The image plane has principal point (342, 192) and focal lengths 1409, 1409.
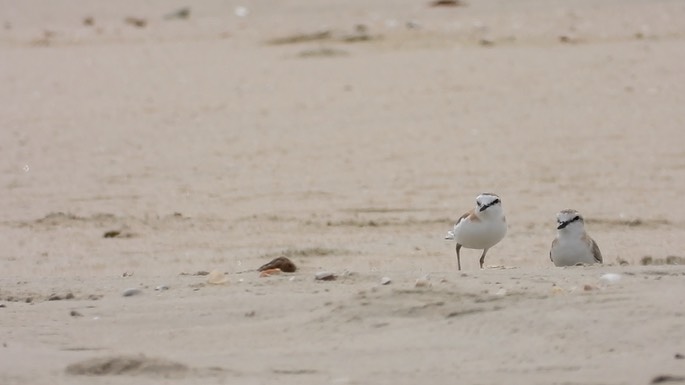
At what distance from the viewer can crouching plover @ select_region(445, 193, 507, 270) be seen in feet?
27.1

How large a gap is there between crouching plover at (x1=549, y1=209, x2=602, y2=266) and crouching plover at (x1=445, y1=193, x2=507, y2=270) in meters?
0.35

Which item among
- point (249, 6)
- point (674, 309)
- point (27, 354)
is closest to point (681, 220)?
point (674, 309)

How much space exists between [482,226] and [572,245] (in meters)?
0.55

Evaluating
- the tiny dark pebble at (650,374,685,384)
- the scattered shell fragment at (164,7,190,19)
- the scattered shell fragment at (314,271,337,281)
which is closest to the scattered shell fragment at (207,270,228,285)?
the scattered shell fragment at (314,271,337,281)

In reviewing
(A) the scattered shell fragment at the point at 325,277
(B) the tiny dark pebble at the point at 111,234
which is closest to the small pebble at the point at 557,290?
(A) the scattered shell fragment at the point at 325,277

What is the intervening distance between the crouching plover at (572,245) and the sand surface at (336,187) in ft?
1.14

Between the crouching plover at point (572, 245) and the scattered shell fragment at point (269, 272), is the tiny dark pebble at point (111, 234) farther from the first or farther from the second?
the crouching plover at point (572, 245)

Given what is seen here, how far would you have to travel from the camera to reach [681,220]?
32.7 ft

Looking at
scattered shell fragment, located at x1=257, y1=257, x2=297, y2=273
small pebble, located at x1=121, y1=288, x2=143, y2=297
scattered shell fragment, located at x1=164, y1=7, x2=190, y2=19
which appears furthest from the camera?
scattered shell fragment, located at x1=164, y1=7, x2=190, y2=19

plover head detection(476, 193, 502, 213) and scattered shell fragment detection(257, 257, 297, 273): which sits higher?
plover head detection(476, 193, 502, 213)

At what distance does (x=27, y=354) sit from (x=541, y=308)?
219 centimetres

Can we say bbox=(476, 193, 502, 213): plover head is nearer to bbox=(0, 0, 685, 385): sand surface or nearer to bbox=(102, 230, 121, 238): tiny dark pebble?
bbox=(0, 0, 685, 385): sand surface

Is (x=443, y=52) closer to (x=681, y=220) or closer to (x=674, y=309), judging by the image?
(x=681, y=220)

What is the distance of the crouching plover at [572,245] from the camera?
26.2 feet
